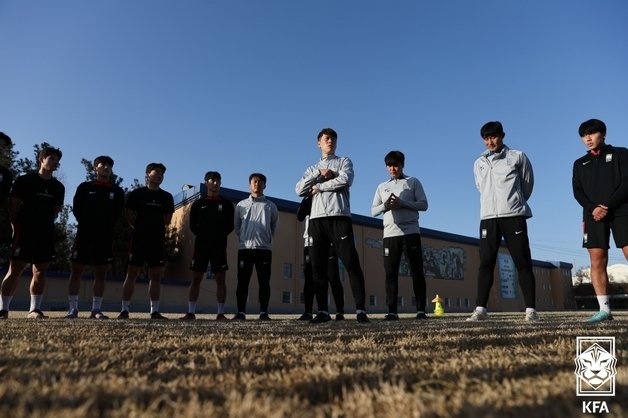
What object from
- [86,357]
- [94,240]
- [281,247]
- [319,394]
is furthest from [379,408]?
[281,247]

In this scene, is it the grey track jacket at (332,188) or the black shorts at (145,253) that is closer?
the grey track jacket at (332,188)

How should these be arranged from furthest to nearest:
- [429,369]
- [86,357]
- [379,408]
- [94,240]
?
[94,240], [86,357], [429,369], [379,408]

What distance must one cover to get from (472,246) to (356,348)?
38.1m

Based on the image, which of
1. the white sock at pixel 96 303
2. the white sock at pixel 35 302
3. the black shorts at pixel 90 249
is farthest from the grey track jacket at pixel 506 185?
the white sock at pixel 35 302

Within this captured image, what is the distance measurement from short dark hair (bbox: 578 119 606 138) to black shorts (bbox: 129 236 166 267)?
5.28 metres

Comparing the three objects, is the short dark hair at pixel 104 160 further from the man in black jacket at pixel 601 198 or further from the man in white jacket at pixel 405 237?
the man in black jacket at pixel 601 198

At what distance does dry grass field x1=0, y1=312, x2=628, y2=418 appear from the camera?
91 centimetres

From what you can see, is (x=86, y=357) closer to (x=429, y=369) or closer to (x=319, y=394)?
(x=319, y=394)

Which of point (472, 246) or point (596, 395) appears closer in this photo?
point (596, 395)

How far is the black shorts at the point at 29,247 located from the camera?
501cm

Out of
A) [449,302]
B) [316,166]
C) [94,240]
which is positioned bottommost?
[449,302]

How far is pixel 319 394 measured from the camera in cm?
106

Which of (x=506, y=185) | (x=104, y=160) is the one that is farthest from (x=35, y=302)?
(x=506, y=185)

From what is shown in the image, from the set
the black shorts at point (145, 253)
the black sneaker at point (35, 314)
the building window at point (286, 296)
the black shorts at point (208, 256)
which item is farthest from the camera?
the building window at point (286, 296)
